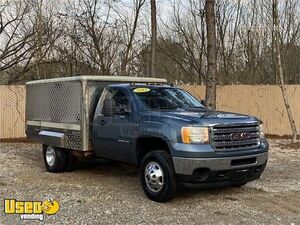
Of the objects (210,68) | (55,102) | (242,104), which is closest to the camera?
(55,102)

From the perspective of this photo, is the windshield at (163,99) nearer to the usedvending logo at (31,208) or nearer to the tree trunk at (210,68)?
the usedvending logo at (31,208)

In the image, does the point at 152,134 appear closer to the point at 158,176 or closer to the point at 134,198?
the point at 158,176

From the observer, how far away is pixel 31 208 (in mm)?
5848

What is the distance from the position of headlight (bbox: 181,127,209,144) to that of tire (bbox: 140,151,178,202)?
0.47 metres

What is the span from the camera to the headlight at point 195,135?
5789 millimetres

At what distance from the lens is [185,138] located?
229 inches

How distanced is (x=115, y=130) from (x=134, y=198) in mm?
1278

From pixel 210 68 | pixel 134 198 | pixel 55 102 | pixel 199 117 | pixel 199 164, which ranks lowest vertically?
pixel 134 198

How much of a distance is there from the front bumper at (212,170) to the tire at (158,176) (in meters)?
0.15

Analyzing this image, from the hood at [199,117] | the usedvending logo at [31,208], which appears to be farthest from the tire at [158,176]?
the usedvending logo at [31,208]

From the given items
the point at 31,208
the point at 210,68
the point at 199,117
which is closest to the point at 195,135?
the point at 199,117

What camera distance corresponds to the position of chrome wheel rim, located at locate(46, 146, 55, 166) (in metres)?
8.84

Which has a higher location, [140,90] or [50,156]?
[140,90]

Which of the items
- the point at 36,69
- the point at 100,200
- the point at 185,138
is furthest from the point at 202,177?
the point at 36,69
